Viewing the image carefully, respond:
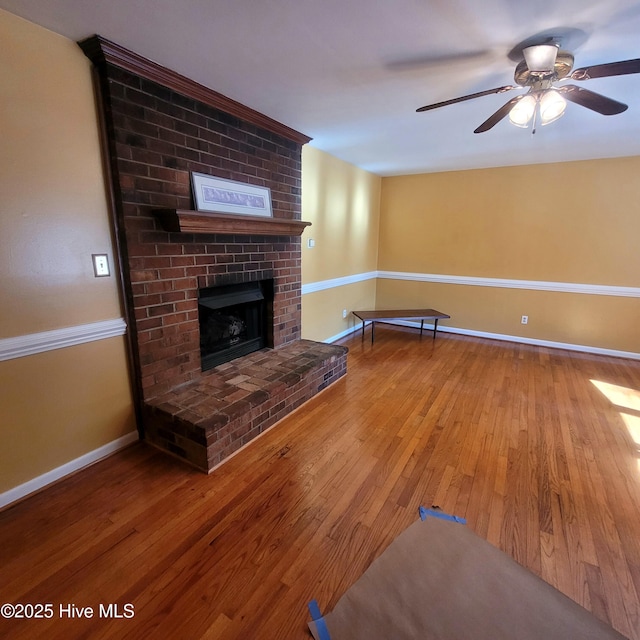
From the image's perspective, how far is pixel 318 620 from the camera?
1182mm

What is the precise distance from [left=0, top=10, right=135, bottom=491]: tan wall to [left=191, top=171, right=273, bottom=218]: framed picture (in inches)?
23.1

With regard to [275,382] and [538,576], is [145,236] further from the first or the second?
[538,576]

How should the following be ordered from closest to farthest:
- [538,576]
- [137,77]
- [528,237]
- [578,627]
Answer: [578,627], [538,576], [137,77], [528,237]

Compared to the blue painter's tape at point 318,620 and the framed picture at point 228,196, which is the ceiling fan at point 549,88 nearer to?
the framed picture at point 228,196

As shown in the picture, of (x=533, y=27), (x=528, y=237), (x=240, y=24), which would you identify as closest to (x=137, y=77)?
(x=240, y=24)

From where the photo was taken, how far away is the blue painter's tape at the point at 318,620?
1138mm

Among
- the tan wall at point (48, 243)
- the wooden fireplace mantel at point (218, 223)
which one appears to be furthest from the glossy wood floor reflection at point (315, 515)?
the wooden fireplace mantel at point (218, 223)

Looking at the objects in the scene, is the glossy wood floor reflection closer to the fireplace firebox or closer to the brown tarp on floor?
the brown tarp on floor

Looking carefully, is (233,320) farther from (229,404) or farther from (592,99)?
(592,99)

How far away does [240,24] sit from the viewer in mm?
1475

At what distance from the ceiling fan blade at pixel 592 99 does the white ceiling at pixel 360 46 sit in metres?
0.22

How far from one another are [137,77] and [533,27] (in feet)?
6.52

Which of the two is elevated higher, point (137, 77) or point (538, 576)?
point (137, 77)

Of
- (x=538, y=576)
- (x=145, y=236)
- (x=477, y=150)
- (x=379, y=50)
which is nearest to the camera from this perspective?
(x=538, y=576)
